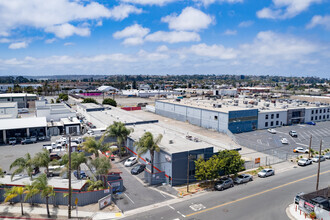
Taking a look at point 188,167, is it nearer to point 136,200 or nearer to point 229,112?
point 136,200

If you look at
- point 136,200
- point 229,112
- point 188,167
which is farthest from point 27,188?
point 229,112

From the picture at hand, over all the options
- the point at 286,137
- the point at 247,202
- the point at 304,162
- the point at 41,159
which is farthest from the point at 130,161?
the point at 286,137

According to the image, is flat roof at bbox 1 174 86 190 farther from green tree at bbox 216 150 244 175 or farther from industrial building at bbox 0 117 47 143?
industrial building at bbox 0 117 47 143

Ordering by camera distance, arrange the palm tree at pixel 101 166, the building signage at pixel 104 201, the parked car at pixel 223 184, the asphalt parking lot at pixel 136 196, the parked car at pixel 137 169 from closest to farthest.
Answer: the building signage at pixel 104 201
the asphalt parking lot at pixel 136 196
the palm tree at pixel 101 166
the parked car at pixel 223 184
the parked car at pixel 137 169

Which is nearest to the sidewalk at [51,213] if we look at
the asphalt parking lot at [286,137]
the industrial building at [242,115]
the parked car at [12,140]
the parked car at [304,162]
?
the parked car at [12,140]

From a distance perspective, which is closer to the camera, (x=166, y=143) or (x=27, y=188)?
(x=27, y=188)

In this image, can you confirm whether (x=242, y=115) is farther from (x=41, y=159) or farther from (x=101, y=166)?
(x=41, y=159)

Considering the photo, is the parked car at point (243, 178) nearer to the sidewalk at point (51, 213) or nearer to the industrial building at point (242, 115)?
the sidewalk at point (51, 213)
